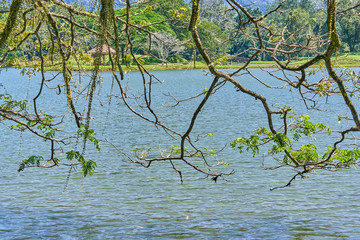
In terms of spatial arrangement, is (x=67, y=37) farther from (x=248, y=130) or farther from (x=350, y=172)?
(x=248, y=130)

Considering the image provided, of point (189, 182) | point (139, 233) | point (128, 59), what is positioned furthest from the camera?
point (189, 182)

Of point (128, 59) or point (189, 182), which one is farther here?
point (189, 182)

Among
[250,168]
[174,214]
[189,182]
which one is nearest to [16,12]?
[174,214]

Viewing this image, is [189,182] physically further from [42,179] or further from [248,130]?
[248,130]

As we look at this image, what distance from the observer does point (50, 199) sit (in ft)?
36.7

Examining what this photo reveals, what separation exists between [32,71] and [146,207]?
4.52m

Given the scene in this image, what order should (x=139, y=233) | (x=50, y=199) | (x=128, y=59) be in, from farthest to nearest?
(x=50, y=199) → (x=139, y=233) → (x=128, y=59)

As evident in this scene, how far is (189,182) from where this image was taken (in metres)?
12.5

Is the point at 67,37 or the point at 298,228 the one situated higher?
the point at 67,37

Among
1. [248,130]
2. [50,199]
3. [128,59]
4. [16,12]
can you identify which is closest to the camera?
[16,12]

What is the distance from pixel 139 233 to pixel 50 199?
10.5 feet

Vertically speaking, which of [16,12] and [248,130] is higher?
[16,12]

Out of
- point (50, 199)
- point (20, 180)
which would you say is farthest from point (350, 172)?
point (20, 180)

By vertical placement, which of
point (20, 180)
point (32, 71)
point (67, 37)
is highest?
point (67, 37)
